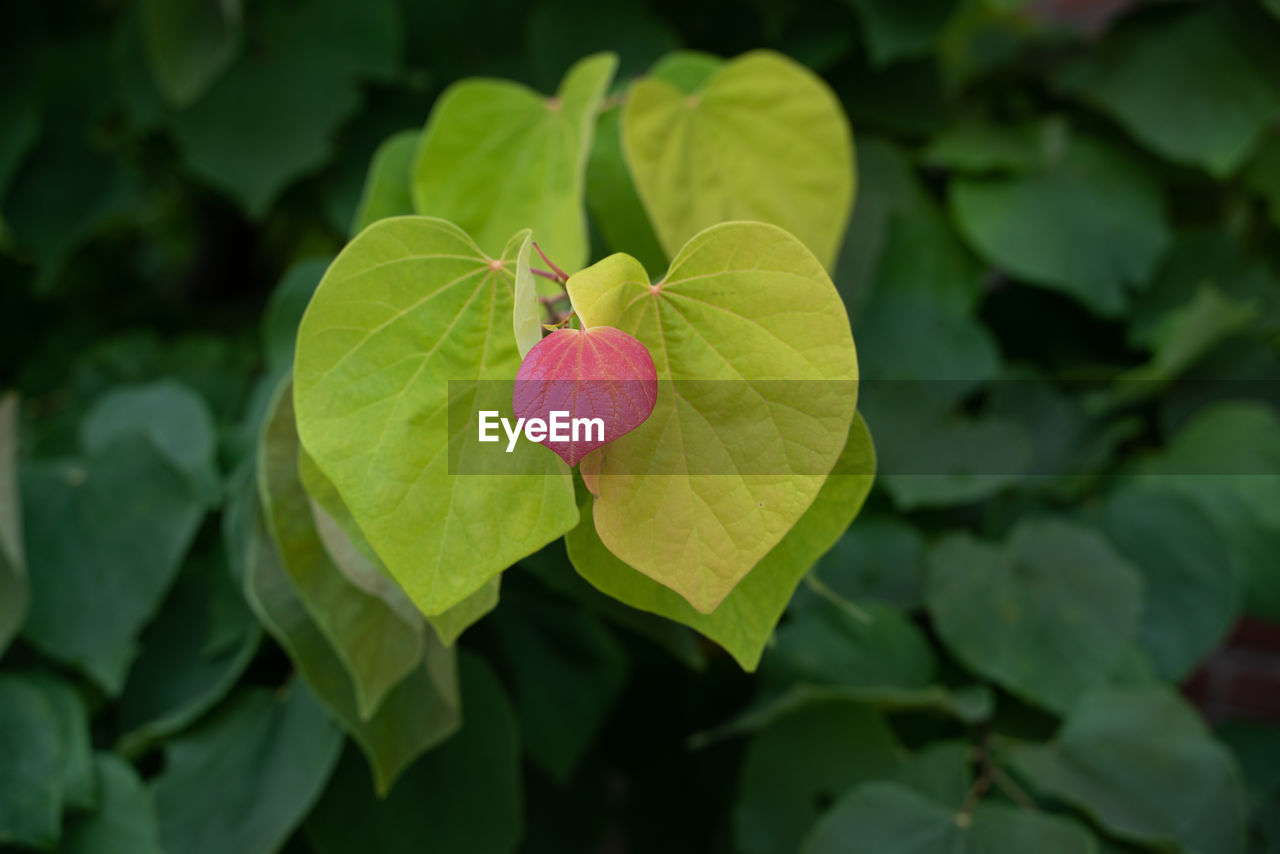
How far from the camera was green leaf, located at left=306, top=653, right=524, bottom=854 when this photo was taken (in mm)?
494

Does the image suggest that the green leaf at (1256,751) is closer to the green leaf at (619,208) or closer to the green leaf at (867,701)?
the green leaf at (867,701)

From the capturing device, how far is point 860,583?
2.11 feet

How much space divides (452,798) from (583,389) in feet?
1.17

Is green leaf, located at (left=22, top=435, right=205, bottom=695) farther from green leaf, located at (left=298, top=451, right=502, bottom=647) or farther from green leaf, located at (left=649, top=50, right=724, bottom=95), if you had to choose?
green leaf, located at (left=649, top=50, right=724, bottom=95)

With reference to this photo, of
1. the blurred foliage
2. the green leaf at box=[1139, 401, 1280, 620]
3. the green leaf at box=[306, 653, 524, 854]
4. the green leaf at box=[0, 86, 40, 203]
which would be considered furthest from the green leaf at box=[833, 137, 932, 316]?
the green leaf at box=[0, 86, 40, 203]

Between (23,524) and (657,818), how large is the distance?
0.54m

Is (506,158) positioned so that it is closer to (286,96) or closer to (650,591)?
(650,591)

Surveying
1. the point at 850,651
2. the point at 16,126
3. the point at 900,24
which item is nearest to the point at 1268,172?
the point at 900,24

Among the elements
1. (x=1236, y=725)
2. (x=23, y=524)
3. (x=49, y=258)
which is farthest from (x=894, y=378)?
(x=49, y=258)

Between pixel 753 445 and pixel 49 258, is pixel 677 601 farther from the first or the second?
pixel 49 258

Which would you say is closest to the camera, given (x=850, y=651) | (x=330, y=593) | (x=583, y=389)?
(x=583, y=389)

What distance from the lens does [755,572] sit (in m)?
0.30

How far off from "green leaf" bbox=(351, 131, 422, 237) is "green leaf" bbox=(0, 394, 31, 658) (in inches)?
9.1

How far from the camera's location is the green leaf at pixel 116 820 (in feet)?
1.57
